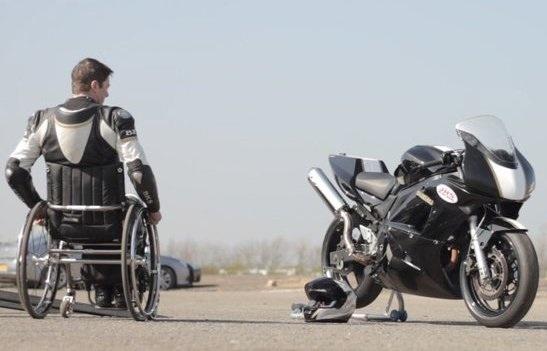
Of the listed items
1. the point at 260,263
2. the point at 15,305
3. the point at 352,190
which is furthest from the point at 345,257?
the point at 260,263

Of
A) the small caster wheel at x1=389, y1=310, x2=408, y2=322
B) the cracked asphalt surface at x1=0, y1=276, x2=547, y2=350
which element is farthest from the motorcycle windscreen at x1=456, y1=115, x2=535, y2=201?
the small caster wheel at x1=389, y1=310, x2=408, y2=322

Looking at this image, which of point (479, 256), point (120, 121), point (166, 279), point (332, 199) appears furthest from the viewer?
point (166, 279)

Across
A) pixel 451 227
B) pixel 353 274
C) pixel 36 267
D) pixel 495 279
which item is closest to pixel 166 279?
pixel 353 274

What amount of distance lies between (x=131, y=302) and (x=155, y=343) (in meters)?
2.29

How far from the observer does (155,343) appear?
768 cm

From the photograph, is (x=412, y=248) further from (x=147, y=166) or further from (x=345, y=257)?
(x=147, y=166)

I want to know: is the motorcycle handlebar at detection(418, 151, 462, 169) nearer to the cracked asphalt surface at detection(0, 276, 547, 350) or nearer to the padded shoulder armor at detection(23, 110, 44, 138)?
the cracked asphalt surface at detection(0, 276, 547, 350)

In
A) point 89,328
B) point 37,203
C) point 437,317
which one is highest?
point 37,203

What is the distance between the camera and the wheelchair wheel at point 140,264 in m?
9.94

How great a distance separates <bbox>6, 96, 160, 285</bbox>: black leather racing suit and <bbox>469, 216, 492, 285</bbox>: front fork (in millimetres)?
2516

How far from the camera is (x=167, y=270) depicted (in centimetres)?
2970

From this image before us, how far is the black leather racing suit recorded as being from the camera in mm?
10266

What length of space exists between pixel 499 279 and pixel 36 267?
3763mm

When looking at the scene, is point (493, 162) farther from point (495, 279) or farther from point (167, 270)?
point (167, 270)
